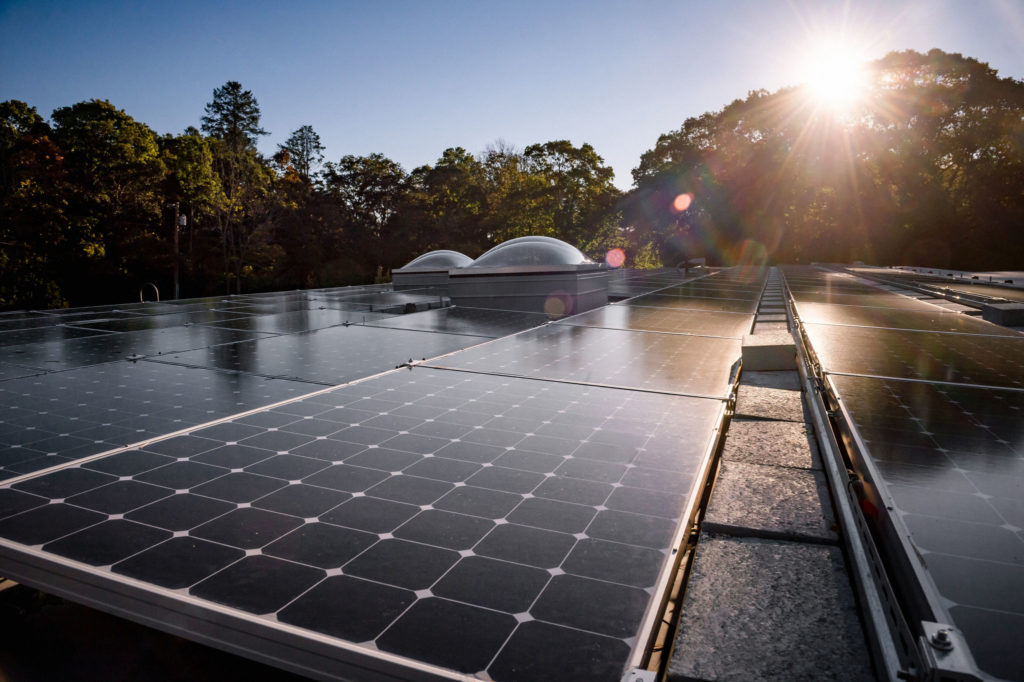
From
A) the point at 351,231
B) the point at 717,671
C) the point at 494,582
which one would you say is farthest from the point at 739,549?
the point at 351,231

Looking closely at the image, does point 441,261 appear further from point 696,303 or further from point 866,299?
point 866,299

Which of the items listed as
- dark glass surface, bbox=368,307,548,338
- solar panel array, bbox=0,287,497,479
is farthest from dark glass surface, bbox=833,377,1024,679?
dark glass surface, bbox=368,307,548,338

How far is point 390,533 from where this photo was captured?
14.1 ft

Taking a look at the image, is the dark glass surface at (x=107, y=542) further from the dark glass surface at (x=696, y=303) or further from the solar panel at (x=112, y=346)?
the dark glass surface at (x=696, y=303)

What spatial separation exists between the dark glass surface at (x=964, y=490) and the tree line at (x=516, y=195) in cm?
4641

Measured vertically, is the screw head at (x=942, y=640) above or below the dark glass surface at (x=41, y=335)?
below

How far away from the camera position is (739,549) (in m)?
3.96

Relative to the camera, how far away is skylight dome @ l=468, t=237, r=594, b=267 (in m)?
23.1

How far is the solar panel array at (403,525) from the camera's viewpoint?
10.5ft

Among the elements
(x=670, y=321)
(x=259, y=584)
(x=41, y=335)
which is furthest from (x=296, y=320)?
(x=259, y=584)

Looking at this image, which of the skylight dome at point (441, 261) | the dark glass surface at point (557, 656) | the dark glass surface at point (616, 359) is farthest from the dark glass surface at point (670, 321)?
the skylight dome at point (441, 261)

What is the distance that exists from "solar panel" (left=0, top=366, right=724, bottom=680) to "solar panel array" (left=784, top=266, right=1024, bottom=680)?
147 centimetres

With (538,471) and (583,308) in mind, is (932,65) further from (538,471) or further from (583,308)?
(538,471)

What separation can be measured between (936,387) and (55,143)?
55.2m
